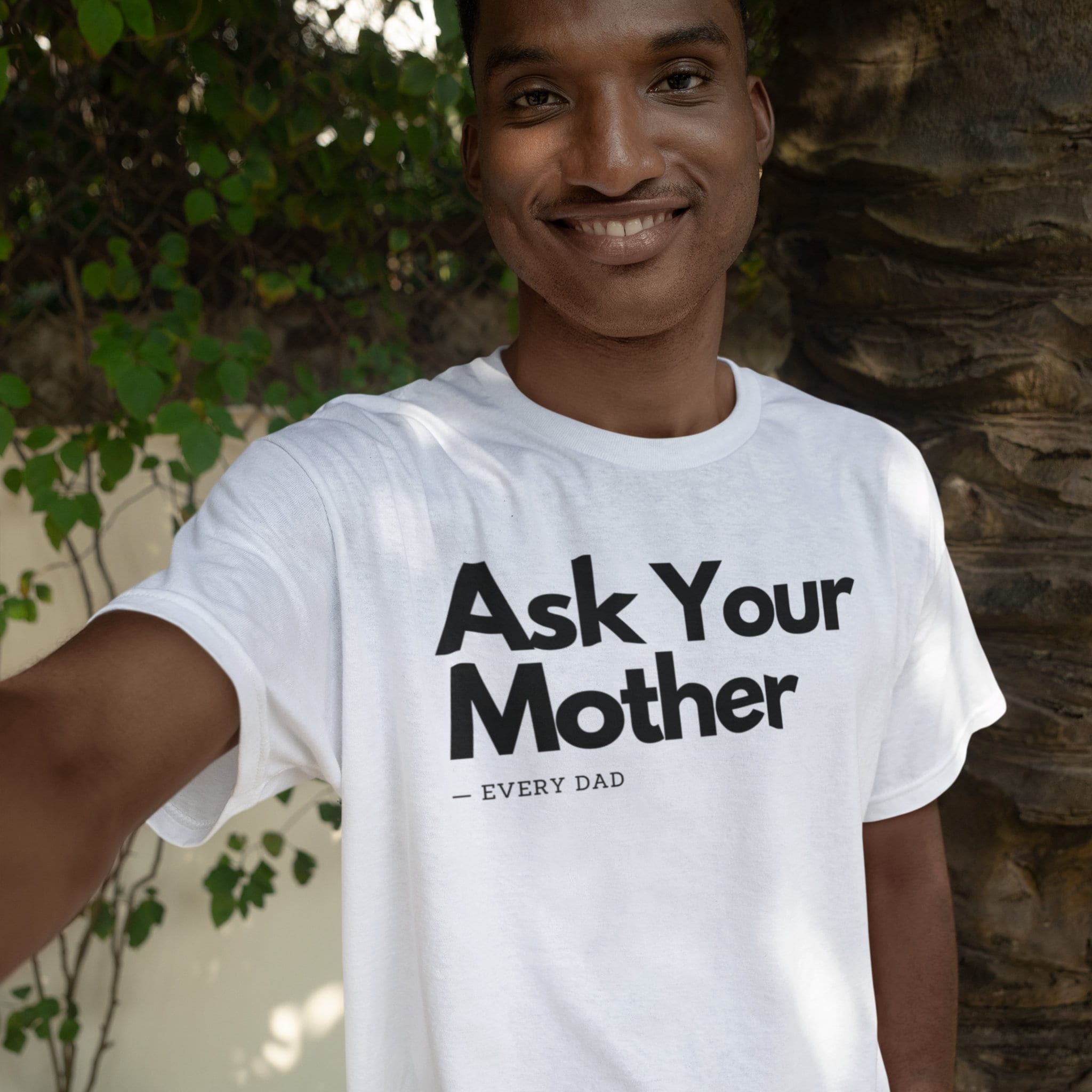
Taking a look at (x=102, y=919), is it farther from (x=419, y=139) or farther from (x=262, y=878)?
(x=419, y=139)

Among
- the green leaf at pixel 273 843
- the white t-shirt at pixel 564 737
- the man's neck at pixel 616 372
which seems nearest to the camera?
the white t-shirt at pixel 564 737

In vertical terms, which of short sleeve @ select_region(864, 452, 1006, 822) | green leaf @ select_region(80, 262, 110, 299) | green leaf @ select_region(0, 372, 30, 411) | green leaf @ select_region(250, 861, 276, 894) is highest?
green leaf @ select_region(80, 262, 110, 299)

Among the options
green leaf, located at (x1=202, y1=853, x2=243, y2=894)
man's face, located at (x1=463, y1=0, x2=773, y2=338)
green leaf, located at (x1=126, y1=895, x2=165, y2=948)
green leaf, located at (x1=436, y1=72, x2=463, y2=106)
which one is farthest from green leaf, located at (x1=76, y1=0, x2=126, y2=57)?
green leaf, located at (x1=126, y1=895, x2=165, y2=948)

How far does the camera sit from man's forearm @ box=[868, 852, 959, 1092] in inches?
56.7

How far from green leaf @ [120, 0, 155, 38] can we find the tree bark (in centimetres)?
100

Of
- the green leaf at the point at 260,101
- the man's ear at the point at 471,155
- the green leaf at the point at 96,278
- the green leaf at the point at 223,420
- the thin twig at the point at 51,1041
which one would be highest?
the green leaf at the point at 260,101

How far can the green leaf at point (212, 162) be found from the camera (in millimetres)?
2037

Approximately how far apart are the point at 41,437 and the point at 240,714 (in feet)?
4.46

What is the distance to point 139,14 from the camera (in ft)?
5.23

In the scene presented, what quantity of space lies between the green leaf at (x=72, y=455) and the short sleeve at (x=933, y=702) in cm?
149

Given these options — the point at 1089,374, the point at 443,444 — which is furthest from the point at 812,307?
the point at 443,444

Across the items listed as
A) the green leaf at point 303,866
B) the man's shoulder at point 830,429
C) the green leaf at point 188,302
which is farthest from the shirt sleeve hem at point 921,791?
the green leaf at point 188,302

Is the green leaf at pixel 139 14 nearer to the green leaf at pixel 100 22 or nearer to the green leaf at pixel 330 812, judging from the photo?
the green leaf at pixel 100 22

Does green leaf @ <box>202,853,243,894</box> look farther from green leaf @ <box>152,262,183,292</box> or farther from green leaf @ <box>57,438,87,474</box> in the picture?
green leaf @ <box>152,262,183,292</box>
